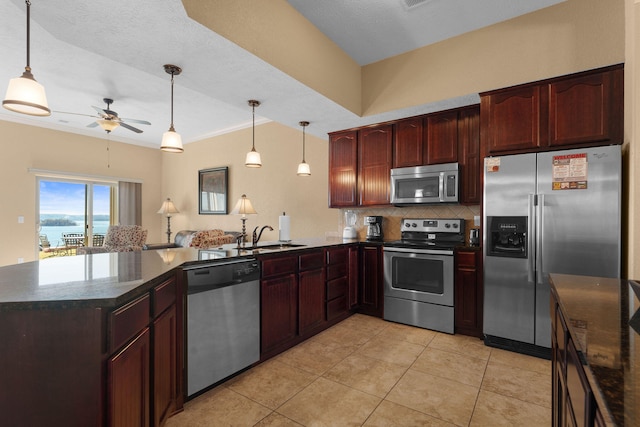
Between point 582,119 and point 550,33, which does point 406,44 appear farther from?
point 582,119

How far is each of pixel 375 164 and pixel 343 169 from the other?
491 millimetres

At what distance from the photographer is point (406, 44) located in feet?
10.6

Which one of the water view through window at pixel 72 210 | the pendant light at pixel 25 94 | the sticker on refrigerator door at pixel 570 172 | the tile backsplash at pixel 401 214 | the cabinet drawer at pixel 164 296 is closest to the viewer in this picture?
the cabinet drawer at pixel 164 296

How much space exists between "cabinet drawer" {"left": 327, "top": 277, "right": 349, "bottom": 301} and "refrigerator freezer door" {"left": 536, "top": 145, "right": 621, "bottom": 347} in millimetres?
1861

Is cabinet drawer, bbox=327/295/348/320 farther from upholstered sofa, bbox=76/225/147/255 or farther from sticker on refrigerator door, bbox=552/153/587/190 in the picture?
upholstered sofa, bbox=76/225/147/255

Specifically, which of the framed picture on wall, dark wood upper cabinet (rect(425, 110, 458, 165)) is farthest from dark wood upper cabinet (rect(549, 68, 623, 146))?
the framed picture on wall

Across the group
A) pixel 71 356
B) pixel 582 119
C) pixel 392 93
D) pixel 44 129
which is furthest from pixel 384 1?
pixel 44 129

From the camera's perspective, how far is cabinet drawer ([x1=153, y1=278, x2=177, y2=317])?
152 centimetres

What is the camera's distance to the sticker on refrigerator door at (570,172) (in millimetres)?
2432

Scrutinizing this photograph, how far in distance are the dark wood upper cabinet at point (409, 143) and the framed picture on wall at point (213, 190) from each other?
12.8 ft

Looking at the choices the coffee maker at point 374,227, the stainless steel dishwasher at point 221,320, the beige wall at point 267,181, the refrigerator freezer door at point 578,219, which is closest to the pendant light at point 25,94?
the stainless steel dishwasher at point 221,320

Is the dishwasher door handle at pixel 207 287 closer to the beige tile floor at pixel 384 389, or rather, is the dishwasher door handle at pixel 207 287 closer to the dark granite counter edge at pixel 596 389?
the beige tile floor at pixel 384 389

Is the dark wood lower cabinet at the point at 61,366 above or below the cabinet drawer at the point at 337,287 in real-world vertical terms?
above

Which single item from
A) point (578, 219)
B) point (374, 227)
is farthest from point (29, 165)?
point (578, 219)
